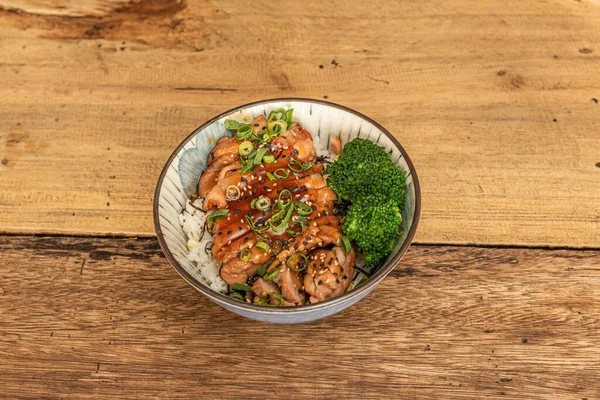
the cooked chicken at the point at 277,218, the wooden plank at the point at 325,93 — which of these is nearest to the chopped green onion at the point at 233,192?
the cooked chicken at the point at 277,218

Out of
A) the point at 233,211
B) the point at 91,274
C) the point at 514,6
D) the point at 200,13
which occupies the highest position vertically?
the point at 514,6

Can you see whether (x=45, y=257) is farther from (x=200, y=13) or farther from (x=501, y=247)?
(x=501, y=247)

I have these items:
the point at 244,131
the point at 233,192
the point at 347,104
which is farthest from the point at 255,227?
the point at 347,104

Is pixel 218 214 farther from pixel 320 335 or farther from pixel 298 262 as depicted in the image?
pixel 320 335

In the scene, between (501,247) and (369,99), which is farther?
(369,99)

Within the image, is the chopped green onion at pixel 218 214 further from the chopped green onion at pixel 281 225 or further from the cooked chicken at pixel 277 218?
the chopped green onion at pixel 281 225

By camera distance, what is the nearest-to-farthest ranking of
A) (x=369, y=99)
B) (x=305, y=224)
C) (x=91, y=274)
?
(x=305, y=224)
(x=91, y=274)
(x=369, y=99)

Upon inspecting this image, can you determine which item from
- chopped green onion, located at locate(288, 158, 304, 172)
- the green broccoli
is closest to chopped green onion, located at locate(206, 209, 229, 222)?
chopped green onion, located at locate(288, 158, 304, 172)

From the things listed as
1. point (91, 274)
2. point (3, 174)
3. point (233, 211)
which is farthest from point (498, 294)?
point (3, 174)
